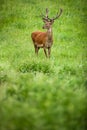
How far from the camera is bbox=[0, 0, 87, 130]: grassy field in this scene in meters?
5.51

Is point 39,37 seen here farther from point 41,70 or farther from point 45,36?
point 41,70

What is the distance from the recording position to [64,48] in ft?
41.2

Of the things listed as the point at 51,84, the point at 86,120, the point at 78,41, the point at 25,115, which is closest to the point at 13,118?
the point at 25,115

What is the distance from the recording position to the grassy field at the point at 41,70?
5.51m

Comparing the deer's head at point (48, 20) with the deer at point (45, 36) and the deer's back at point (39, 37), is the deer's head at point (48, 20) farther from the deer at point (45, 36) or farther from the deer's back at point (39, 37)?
the deer's back at point (39, 37)

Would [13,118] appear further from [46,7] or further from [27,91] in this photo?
[46,7]

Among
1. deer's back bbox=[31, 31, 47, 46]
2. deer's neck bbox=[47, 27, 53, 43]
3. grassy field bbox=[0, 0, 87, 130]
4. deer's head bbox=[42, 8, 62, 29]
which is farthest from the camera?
deer's back bbox=[31, 31, 47, 46]

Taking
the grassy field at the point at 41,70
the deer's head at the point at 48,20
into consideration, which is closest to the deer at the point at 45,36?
the deer's head at the point at 48,20

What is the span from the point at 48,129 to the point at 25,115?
29 centimetres

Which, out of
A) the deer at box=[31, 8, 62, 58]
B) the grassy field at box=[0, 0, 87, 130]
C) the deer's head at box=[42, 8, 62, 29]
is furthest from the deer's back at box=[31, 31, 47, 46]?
the deer's head at box=[42, 8, 62, 29]

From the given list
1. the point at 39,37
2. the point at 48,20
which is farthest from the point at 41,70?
the point at 39,37

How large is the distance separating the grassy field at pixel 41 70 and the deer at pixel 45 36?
0.14 meters

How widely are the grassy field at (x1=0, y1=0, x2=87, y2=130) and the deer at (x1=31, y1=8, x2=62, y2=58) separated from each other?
145 millimetres

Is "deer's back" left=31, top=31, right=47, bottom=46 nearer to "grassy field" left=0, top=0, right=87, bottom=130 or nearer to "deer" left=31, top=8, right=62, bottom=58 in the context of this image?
"deer" left=31, top=8, right=62, bottom=58
